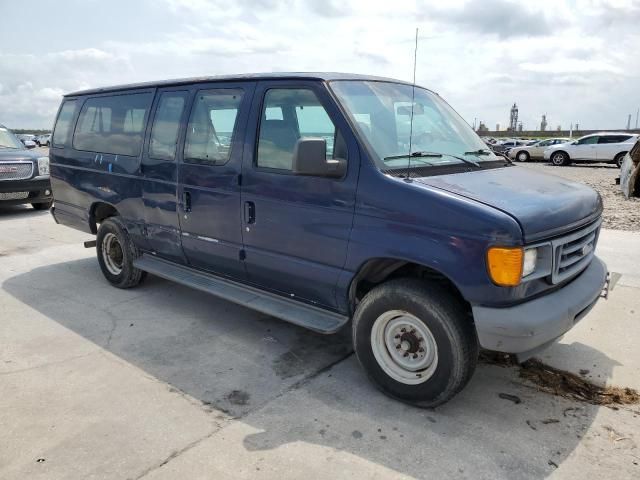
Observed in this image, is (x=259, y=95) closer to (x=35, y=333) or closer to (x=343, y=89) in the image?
(x=343, y=89)

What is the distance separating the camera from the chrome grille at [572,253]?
3150 mm

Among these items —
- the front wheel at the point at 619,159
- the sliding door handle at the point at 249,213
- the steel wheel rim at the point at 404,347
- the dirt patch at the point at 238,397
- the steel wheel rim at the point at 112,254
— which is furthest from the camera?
the front wheel at the point at 619,159

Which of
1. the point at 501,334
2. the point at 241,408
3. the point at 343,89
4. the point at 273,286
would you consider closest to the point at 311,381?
the point at 241,408

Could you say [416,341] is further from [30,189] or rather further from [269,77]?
[30,189]

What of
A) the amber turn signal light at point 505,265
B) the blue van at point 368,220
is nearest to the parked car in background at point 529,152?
the blue van at point 368,220

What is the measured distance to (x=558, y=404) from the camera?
3.40m

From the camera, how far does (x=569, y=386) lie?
3.62 m

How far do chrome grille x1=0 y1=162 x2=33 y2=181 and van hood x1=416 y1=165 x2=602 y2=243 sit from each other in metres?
9.51

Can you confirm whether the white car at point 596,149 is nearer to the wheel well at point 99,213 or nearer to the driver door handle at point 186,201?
the wheel well at point 99,213

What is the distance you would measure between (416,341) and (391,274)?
52cm

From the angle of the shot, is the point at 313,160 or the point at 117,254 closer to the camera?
the point at 313,160

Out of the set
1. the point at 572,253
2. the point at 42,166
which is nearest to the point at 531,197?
the point at 572,253

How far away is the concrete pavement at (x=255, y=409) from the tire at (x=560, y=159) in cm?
2294

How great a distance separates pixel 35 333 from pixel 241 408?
232cm
